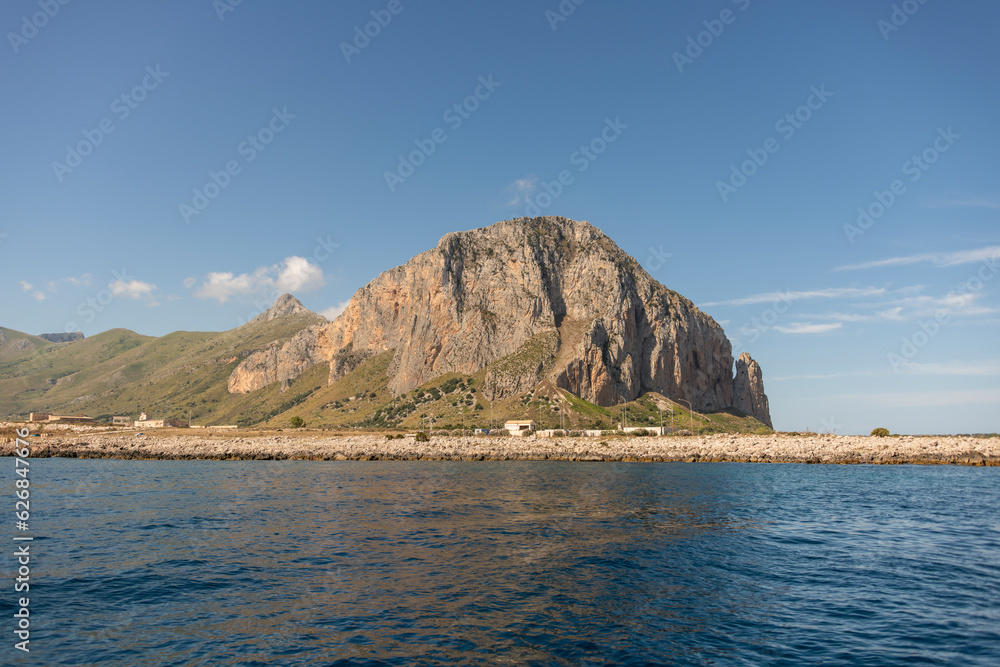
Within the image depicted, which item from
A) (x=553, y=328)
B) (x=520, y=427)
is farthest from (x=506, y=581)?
(x=553, y=328)

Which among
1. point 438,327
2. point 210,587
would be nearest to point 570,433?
point 438,327

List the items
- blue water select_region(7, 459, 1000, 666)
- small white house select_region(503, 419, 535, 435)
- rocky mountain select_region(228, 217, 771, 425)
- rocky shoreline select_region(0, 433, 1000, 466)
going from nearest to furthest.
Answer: blue water select_region(7, 459, 1000, 666), rocky shoreline select_region(0, 433, 1000, 466), small white house select_region(503, 419, 535, 435), rocky mountain select_region(228, 217, 771, 425)

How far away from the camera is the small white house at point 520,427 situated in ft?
397

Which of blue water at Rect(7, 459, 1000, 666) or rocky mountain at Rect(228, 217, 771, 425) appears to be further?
rocky mountain at Rect(228, 217, 771, 425)

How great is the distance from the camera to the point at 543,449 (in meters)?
88.6

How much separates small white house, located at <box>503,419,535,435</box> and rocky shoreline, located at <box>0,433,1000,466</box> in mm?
26637

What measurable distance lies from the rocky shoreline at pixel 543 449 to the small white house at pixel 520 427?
2664 centimetres

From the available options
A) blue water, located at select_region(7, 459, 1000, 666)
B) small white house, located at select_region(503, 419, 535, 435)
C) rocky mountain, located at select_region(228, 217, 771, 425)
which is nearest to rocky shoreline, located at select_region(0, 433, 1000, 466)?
small white house, located at select_region(503, 419, 535, 435)

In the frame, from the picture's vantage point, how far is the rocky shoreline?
78562 millimetres

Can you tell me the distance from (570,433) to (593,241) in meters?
99.6

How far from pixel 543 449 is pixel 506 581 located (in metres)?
71.6

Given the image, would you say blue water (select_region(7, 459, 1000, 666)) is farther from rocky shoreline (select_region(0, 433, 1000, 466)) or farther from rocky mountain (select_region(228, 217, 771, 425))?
rocky mountain (select_region(228, 217, 771, 425))

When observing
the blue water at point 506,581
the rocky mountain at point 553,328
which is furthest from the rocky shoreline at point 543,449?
the rocky mountain at point 553,328

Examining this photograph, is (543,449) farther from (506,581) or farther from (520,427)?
(506,581)
